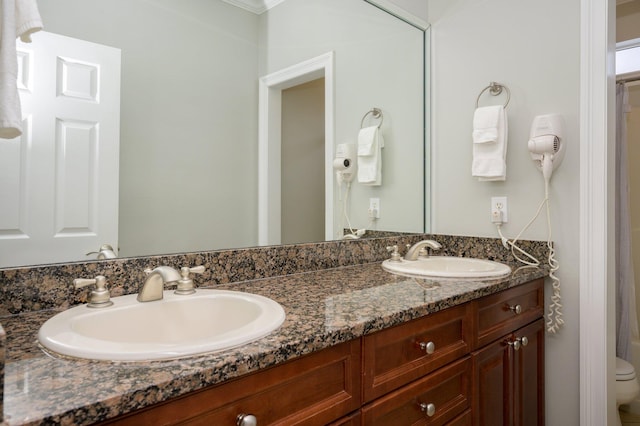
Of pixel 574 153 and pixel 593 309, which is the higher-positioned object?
pixel 574 153

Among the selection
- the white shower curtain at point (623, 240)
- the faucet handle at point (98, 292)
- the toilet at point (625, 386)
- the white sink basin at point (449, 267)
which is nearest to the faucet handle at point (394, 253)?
the white sink basin at point (449, 267)

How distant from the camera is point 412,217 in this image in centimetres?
204

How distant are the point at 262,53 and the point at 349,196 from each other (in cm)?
69

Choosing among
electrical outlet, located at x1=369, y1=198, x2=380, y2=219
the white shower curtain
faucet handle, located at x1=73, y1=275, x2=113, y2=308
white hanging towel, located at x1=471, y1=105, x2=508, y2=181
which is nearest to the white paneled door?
faucet handle, located at x1=73, y1=275, x2=113, y2=308

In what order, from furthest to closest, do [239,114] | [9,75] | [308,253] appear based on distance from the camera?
[308,253] < [239,114] < [9,75]

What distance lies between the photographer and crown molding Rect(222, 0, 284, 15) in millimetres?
1321

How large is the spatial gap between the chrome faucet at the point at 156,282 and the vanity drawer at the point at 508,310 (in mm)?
897

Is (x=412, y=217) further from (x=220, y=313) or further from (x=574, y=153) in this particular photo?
(x=220, y=313)

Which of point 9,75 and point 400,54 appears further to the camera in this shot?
point 400,54

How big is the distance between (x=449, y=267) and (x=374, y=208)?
43cm

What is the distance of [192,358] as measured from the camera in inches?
25.0

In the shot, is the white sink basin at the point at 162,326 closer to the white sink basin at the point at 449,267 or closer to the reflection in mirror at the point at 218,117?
the reflection in mirror at the point at 218,117

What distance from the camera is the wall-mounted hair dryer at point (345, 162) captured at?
1.72 meters

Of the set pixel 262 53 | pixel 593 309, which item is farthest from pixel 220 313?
pixel 593 309
